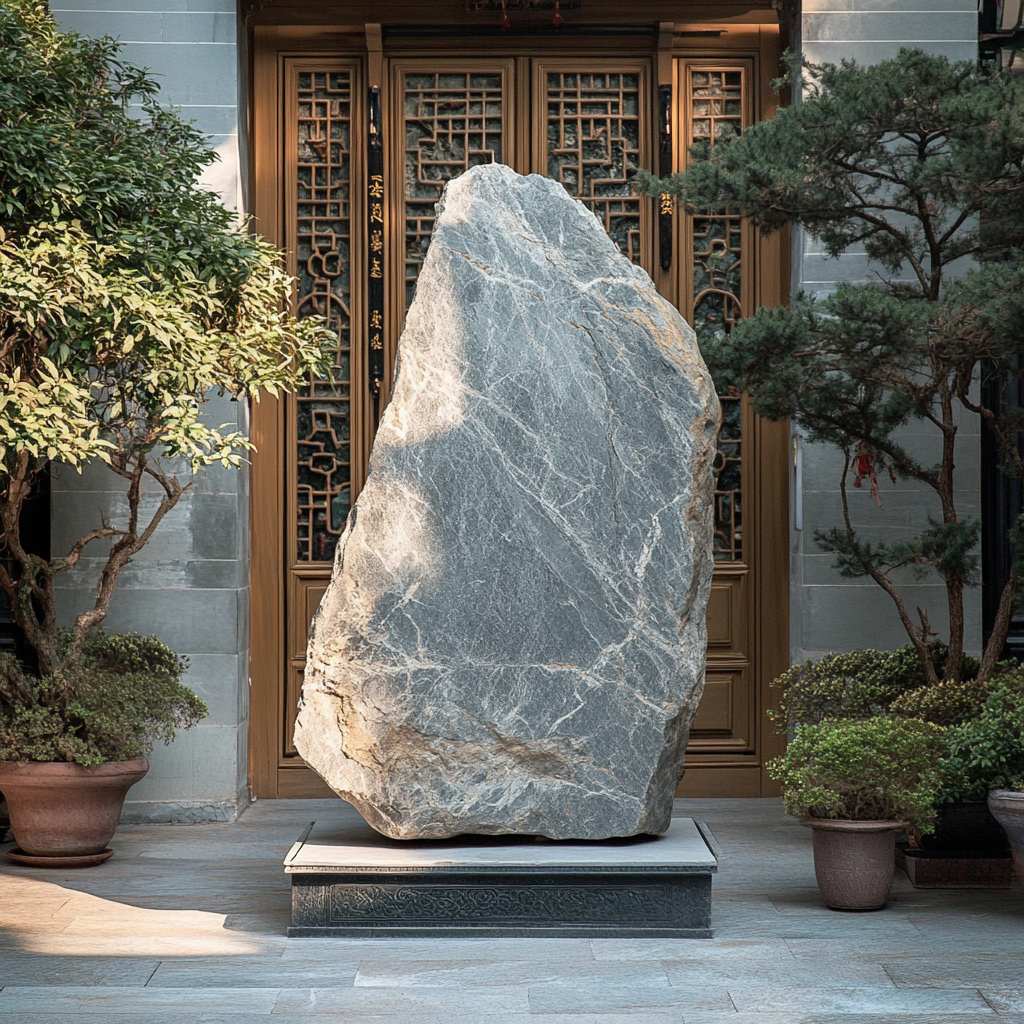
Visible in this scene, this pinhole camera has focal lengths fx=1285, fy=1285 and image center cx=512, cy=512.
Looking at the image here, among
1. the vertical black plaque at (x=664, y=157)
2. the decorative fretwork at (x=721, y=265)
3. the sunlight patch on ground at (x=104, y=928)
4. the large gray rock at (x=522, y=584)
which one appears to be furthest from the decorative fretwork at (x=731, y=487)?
the sunlight patch on ground at (x=104, y=928)

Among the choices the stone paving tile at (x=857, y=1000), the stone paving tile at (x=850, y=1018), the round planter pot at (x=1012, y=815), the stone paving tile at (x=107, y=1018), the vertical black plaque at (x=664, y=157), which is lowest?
the stone paving tile at (x=857, y=1000)

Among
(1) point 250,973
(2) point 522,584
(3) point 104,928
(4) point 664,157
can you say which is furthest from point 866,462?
(3) point 104,928

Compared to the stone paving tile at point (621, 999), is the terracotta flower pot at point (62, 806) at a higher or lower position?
higher

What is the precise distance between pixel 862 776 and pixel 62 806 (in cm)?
370

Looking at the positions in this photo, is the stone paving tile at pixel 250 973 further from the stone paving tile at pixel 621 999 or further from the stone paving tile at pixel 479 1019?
the stone paving tile at pixel 621 999

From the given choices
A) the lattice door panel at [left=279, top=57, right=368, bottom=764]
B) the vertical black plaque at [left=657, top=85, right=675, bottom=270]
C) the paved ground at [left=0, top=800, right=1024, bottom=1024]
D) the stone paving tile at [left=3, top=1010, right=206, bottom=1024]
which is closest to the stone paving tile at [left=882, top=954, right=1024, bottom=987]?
the paved ground at [left=0, top=800, right=1024, bottom=1024]

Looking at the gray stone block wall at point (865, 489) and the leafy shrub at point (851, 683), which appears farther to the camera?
the gray stone block wall at point (865, 489)

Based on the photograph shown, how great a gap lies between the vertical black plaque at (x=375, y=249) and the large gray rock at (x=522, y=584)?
8.88 ft

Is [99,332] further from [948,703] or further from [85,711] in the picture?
[948,703]

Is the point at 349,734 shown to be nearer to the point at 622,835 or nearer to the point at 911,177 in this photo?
the point at 622,835

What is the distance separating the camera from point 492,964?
4613 millimetres

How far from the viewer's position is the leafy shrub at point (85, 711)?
6117 millimetres

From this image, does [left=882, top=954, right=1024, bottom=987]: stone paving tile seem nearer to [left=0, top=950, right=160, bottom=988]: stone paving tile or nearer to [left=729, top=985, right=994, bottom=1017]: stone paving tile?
[left=729, top=985, right=994, bottom=1017]: stone paving tile

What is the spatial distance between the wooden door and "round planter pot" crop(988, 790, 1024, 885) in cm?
286
